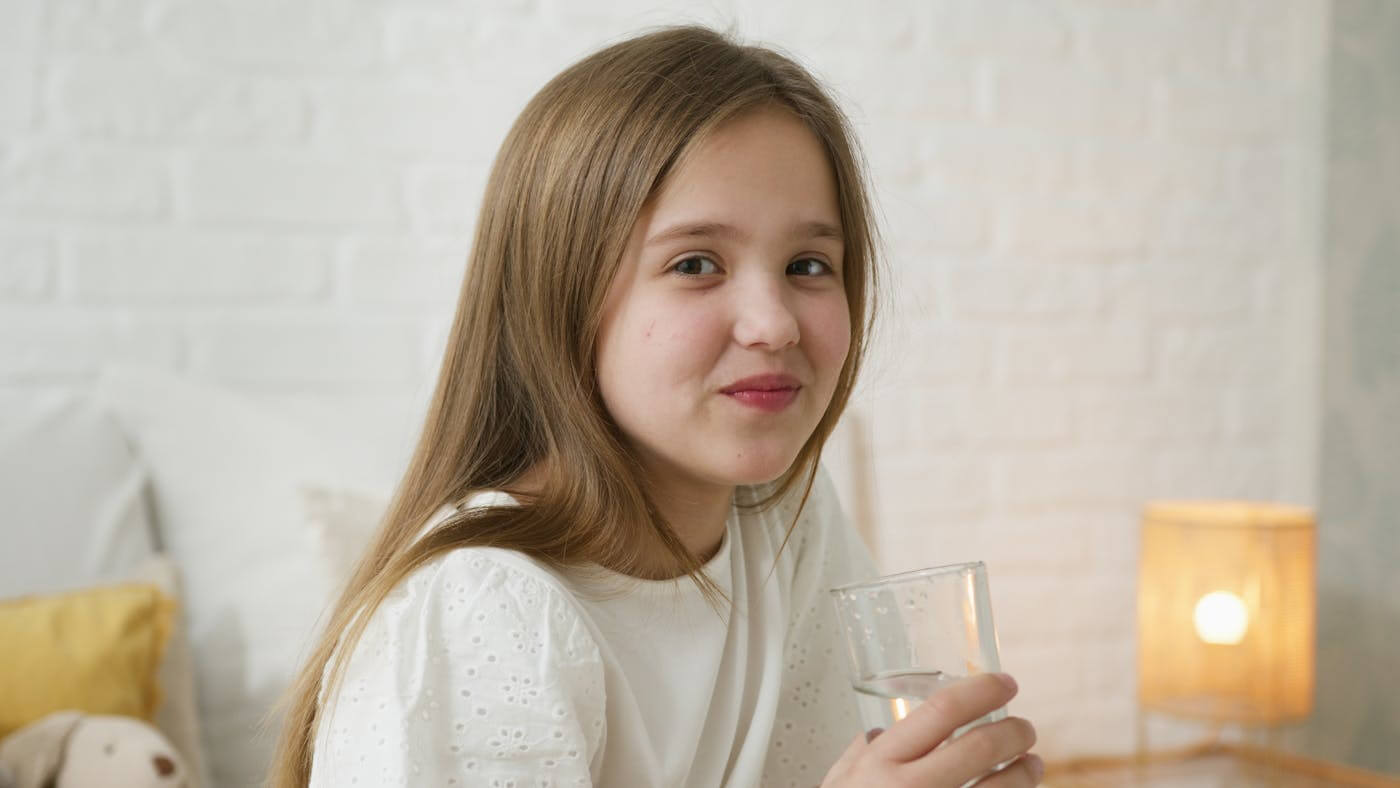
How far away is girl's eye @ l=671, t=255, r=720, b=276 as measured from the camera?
0.83 m

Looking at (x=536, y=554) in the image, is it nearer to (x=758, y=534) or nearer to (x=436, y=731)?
(x=436, y=731)

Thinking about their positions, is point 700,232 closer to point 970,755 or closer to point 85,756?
point 970,755

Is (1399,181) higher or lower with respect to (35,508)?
higher

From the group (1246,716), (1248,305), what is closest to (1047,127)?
(1248,305)

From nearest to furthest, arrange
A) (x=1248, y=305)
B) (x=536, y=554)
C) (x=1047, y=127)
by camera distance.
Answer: (x=536, y=554) → (x=1047, y=127) → (x=1248, y=305)

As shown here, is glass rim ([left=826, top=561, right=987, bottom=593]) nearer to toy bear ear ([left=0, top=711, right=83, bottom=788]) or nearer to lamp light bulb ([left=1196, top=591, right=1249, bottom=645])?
toy bear ear ([left=0, top=711, right=83, bottom=788])

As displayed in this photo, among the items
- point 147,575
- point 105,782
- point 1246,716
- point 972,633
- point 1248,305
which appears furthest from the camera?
point 1248,305

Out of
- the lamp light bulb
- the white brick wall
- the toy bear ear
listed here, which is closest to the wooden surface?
the white brick wall

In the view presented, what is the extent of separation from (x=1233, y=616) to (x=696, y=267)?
1.26 m

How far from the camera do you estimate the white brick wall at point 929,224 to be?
4.71ft

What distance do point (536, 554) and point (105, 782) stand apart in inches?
17.8

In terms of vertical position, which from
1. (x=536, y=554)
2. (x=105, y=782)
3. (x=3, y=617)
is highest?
(x=536, y=554)

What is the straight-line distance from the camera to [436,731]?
71 cm

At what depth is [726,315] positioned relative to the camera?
814 mm
